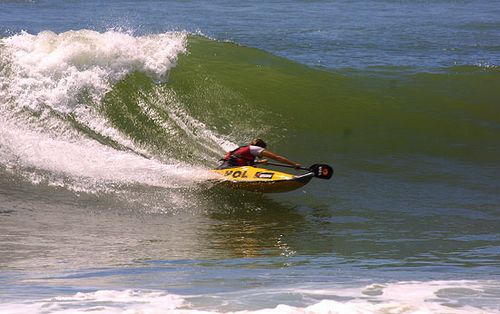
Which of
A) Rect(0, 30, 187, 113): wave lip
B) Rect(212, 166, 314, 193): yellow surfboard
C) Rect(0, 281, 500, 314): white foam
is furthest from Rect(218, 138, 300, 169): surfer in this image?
Rect(0, 281, 500, 314): white foam

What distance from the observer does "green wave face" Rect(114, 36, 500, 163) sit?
638 inches

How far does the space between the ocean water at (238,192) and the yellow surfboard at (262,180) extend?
185 mm

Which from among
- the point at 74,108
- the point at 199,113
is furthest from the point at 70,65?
the point at 199,113

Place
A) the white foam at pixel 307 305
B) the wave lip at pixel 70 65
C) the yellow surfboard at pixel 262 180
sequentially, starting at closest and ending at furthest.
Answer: the white foam at pixel 307 305 < the yellow surfboard at pixel 262 180 < the wave lip at pixel 70 65

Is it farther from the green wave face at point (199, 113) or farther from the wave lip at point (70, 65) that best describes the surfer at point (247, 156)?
the wave lip at point (70, 65)

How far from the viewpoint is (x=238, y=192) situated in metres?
13.3

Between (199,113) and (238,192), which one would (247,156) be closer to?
(238,192)

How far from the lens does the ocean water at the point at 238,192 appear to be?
25.8ft

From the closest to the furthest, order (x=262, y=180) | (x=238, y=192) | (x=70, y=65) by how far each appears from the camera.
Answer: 1. (x=262, y=180)
2. (x=238, y=192)
3. (x=70, y=65)

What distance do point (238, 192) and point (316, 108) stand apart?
533 centimetres

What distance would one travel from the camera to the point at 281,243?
11047mm

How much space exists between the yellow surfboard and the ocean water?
0.18 m

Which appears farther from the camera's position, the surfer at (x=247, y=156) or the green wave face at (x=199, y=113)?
the green wave face at (x=199, y=113)

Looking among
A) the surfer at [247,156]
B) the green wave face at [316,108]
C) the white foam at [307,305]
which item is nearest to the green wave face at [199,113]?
the green wave face at [316,108]
